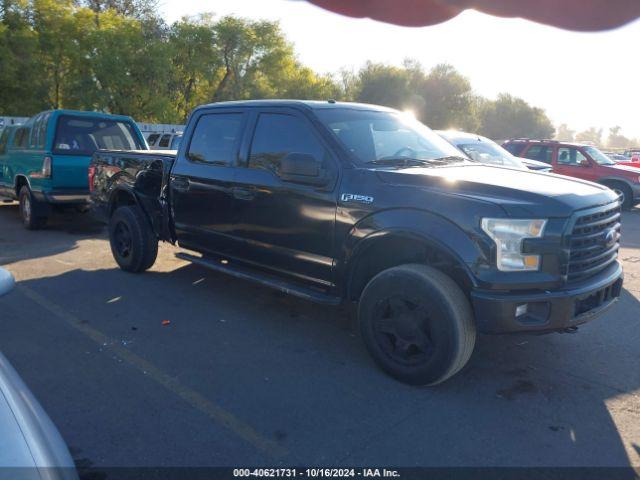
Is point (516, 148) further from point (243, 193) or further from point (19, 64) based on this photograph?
point (19, 64)

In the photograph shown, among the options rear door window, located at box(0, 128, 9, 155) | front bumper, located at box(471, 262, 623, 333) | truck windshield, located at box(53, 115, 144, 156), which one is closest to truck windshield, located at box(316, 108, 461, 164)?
front bumper, located at box(471, 262, 623, 333)

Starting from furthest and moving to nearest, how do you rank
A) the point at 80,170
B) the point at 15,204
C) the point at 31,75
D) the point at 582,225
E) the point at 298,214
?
the point at 31,75
the point at 15,204
the point at 80,170
the point at 298,214
the point at 582,225

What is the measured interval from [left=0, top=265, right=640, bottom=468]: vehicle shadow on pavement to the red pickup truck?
954cm

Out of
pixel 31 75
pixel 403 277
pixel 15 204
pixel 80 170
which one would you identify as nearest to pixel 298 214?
pixel 403 277

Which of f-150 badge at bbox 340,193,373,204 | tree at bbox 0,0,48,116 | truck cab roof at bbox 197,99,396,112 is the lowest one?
f-150 badge at bbox 340,193,373,204

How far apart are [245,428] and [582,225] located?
2422mm

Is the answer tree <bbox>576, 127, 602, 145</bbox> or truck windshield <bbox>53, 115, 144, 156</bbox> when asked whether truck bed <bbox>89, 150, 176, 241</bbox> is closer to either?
truck windshield <bbox>53, 115, 144, 156</bbox>

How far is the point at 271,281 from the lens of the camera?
15.1 ft

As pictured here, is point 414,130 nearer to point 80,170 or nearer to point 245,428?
point 245,428

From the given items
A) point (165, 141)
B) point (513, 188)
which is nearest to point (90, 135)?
point (513, 188)

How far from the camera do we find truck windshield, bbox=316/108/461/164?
438cm

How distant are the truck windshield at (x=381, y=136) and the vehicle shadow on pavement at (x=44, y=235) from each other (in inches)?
168

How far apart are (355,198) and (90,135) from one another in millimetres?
6523

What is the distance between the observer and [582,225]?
3.46 meters
